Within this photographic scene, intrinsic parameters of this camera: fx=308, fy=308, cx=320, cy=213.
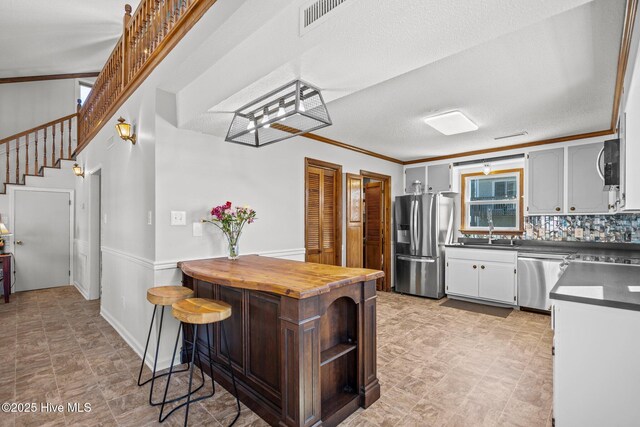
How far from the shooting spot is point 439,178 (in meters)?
5.54

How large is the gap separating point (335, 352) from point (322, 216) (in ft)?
8.20

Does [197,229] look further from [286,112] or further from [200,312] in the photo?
[286,112]

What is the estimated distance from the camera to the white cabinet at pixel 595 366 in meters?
1.45

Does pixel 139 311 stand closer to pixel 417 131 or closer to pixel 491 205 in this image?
pixel 417 131

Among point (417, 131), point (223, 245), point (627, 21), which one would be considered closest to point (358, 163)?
point (417, 131)

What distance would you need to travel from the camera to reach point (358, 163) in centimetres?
498

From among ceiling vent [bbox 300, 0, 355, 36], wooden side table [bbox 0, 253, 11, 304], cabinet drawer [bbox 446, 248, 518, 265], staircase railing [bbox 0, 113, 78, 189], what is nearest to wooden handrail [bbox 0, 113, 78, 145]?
staircase railing [bbox 0, 113, 78, 189]

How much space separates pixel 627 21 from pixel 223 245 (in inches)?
130

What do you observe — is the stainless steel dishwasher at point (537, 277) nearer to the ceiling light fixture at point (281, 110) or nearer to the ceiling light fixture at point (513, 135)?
the ceiling light fixture at point (513, 135)

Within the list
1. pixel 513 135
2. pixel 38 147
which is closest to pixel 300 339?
pixel 513 135

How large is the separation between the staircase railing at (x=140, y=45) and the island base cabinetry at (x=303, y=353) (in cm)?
187

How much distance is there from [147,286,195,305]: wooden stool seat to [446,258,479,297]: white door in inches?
161

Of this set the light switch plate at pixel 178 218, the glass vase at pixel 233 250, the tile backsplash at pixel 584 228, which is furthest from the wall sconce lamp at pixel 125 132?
the tile backsplash at pixel 584 228

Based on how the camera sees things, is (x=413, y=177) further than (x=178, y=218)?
Yes
